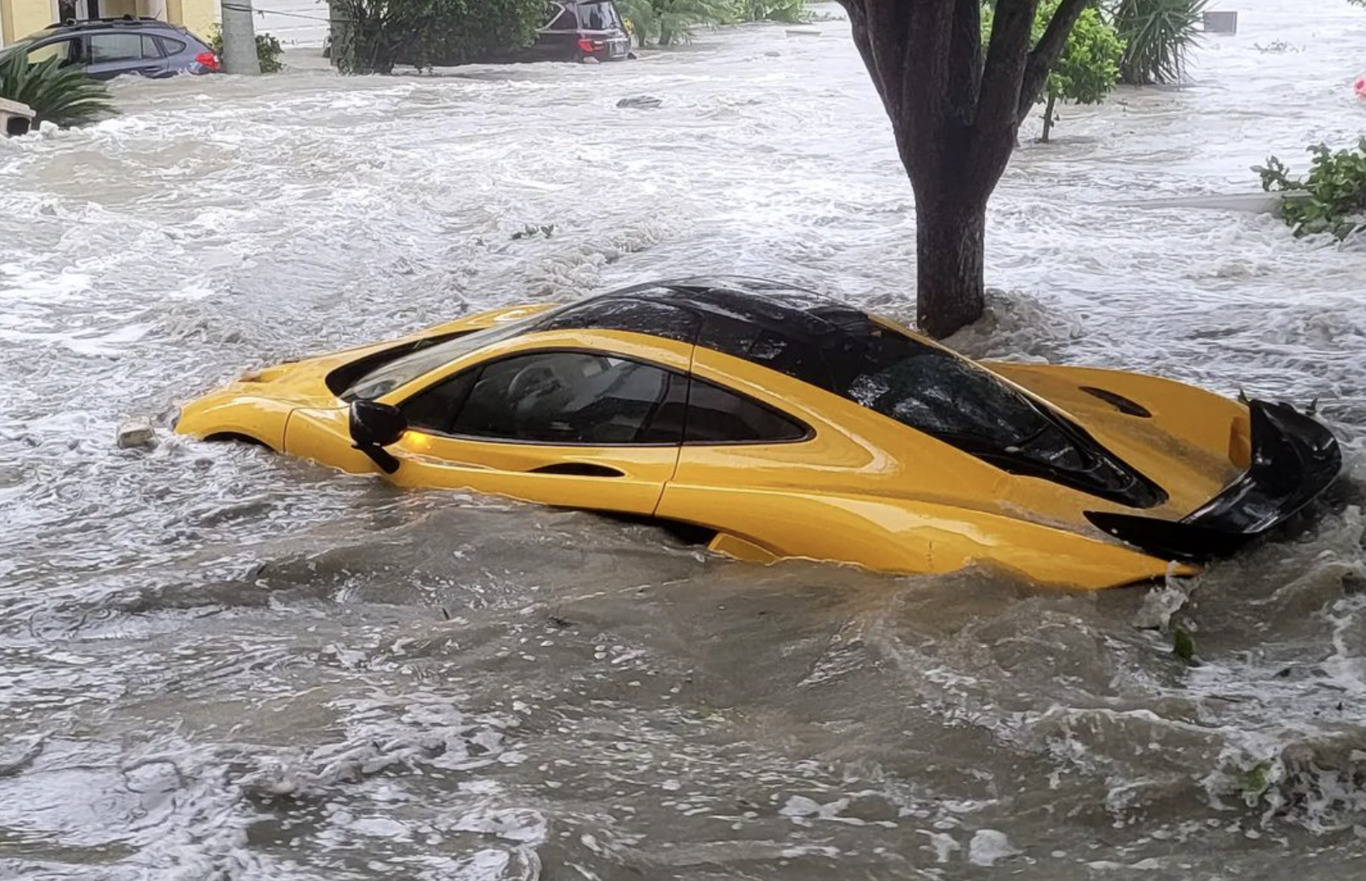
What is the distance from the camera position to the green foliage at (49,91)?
59.3 feet

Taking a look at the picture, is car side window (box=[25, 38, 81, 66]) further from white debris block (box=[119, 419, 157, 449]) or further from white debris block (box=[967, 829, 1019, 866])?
white debris block (box=[967, 829, 1019, 866])

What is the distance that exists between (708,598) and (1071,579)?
114 cm

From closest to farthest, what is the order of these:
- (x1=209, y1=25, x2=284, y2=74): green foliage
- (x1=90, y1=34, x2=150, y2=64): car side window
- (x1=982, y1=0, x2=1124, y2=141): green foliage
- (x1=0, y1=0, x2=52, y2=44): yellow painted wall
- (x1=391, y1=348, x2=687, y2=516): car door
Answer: (x1=391, y1=348, x2=687, y2=516): car door
(x1=982, y1=0, x2=1124, y2=141): green foliage
(x1=90, y1=34, x2=150, y2=64): car side window
(x1=0, y1=0, x2=52, y2=44): yellow painted wall
(x1=209, y1=25, x2=284, y2=74): green foliage

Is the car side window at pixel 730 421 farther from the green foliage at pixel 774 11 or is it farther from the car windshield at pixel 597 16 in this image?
the green foliage at pixel 774 11

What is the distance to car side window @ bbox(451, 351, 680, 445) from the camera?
5.29m

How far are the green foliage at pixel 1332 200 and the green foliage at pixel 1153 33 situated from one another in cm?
1115

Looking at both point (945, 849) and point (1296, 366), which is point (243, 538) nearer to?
point (945, 849)

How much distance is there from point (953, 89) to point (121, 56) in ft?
56.8

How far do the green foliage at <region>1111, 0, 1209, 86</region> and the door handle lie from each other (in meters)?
20.8

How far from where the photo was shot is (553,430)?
18.0ft

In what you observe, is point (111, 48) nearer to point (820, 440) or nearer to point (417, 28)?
point (417, 28)

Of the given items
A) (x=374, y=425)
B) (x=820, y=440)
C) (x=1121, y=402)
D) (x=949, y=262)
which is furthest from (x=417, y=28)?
(x=820, y=440)

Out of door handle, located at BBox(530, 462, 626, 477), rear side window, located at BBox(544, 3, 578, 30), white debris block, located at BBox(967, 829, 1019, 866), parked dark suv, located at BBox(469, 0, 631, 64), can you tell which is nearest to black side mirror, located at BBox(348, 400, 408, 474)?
door handle, located at BBox(530, 462, 626, 477)

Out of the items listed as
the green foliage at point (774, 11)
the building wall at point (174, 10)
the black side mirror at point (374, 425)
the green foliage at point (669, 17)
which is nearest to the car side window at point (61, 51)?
the building wall at point (174, 10)
